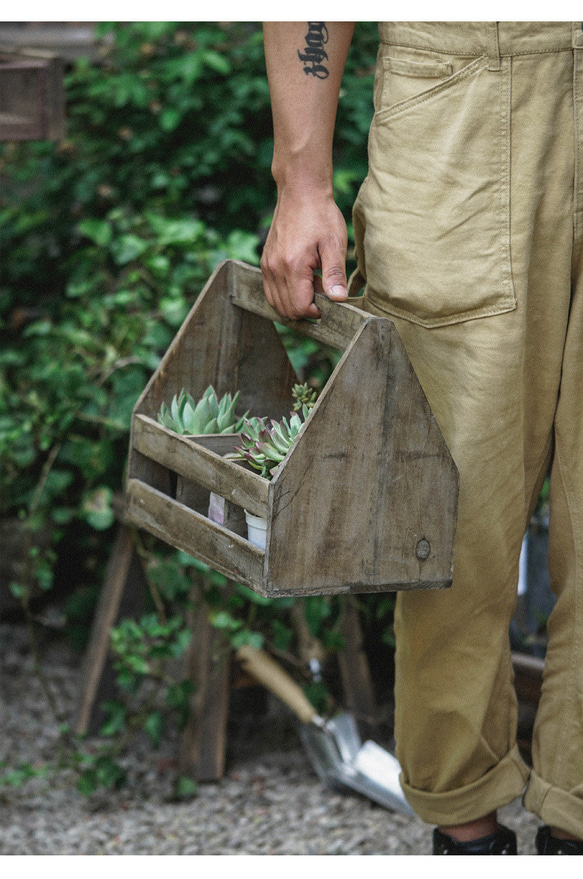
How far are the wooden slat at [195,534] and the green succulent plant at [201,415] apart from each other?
0.32 feet

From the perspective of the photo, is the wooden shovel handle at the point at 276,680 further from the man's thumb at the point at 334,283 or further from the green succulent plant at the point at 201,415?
the man's thumb at the point at 334,283

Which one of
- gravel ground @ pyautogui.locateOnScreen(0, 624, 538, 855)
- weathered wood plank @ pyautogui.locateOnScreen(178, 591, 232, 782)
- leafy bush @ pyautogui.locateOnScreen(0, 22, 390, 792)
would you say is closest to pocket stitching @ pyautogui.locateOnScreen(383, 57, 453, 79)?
leafy bush @ pyautogui.locateOnScreen(0, 22, 390, 792)

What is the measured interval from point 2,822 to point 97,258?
4.51 ft

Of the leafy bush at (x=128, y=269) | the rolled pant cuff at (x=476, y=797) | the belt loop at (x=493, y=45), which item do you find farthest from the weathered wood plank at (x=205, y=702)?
the belt loop at (x=493, y=45)

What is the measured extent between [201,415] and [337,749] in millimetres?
1070

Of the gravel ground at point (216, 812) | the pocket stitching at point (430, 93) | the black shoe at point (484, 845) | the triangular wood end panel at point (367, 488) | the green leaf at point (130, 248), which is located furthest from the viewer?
the green leaf at point (130, 248)

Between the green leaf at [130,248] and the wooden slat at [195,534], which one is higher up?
the green leaf at [130,248]

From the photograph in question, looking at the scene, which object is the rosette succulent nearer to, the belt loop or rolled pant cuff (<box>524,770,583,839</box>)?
the belt loop

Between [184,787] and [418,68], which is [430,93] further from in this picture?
[184,787]

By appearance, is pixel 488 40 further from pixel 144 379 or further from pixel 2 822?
pixel 2 822

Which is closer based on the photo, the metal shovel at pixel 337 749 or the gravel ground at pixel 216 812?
the gravel ground at pixel 216 812

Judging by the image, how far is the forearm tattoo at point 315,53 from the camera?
50.3 inches

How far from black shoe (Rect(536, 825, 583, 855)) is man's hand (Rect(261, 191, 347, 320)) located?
838 mm

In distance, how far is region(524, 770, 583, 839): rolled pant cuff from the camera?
1.42m
